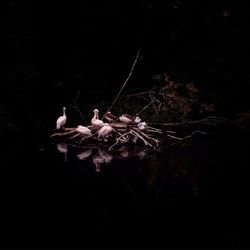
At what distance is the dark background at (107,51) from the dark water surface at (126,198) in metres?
2.23

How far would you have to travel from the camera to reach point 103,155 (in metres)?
5.62

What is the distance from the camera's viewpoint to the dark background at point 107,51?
25.9ft

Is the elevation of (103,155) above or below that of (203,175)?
above

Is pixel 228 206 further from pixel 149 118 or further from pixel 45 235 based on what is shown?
pixel 149 118

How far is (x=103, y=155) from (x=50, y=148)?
0.90 metres

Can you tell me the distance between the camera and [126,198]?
12.4ft

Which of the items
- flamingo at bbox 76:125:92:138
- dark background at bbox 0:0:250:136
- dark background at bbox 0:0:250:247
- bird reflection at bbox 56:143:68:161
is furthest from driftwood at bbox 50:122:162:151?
dark background at bbox 0:0:250:136

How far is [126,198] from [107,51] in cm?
602

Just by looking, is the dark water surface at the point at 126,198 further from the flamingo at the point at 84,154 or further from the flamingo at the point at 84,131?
the flamingo at the point at 84,131

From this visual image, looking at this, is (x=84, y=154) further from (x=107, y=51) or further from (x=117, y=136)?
(x=107, y=51)

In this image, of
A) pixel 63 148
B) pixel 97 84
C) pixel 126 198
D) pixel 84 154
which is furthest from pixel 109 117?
pixel 126 198

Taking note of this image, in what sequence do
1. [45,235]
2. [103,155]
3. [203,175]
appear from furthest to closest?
[103,155], [203,175], [45,235]

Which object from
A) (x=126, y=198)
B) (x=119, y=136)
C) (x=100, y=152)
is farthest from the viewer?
(x=119, y=136)

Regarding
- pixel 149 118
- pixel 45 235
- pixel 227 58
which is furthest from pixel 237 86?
pixel 45 235
